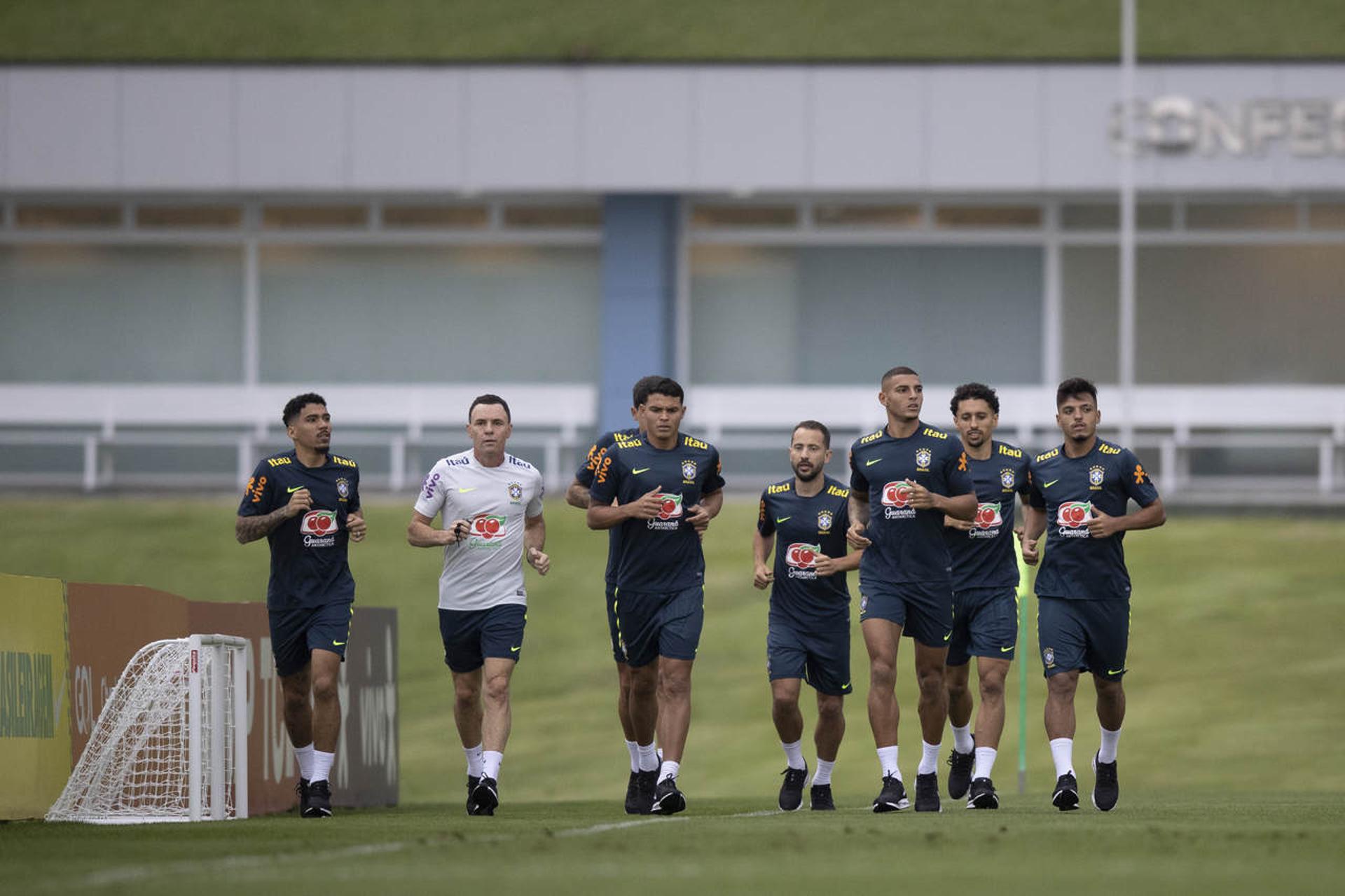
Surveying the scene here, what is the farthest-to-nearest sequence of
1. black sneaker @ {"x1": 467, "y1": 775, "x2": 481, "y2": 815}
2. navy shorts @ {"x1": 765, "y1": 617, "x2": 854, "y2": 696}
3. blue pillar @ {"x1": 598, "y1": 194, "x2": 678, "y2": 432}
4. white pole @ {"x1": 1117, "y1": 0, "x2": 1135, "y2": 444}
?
blue pillar @ {"x1": 598, "y1": 194, "x2": 678, "y2": 432}
white pole @ {"x1": 1117, "y1": 0, "x2": 1135, "y2": 444}
navy shorts @ {"x1": 765, "y1": 617, "x2": 854, "y2": 696}
black sneaker @ {"x1": 467, "y1": 775, "x2": 481, "y2": 815}

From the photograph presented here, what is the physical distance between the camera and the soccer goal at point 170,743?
12781 millimetres

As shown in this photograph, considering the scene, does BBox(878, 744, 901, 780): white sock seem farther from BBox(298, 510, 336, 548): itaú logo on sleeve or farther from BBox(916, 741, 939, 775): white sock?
BBox(298, 510, 336, 548): itaú logo on sleeve

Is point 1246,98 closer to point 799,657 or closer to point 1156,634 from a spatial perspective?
point 1156,634

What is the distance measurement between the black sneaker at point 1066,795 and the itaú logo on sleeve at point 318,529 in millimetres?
4401

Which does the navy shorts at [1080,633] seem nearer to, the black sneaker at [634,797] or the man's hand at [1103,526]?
the man's hand at [1103,526]

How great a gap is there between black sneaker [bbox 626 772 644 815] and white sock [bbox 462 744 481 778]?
105 cm

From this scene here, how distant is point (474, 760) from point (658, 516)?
198 centimetres

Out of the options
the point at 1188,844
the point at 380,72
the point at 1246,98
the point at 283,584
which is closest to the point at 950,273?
the point at 1246,98

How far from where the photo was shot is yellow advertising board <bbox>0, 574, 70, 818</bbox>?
12109 millimetres

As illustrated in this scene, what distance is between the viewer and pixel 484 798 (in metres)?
12.6

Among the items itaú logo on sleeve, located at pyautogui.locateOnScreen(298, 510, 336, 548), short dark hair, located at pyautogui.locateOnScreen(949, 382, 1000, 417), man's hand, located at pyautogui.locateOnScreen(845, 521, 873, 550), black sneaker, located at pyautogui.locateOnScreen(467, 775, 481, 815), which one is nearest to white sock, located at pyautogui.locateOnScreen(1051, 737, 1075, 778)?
man's hand, located at pyautogui.locateOnScreen(845, 521, 873, 550)

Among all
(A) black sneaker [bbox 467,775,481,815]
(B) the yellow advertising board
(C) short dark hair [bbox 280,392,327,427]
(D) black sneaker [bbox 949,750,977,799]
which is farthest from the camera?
(D) black sneaker [bbox 949,750,977,799]

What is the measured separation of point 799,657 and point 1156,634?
1223cm

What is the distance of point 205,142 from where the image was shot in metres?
32.7
